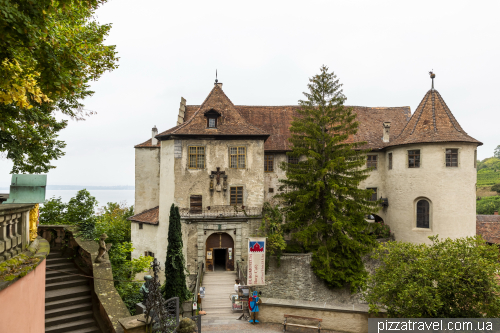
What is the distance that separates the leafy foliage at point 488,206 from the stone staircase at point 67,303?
200 feet

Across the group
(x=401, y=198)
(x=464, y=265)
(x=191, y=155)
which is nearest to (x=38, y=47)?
(x=464, y=265)

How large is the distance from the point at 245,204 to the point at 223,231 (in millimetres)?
2447

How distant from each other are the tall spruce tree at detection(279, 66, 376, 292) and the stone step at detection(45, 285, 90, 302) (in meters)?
13.3

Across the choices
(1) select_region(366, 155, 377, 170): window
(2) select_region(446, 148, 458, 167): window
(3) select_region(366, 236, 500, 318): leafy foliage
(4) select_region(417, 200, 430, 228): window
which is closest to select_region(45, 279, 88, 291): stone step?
(3) select_region(366, 236, 500, 318): leafy foliage

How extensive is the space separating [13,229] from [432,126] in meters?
25.6

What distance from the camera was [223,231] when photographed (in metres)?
21.8

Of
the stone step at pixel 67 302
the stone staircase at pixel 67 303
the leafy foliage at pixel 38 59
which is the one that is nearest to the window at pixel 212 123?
the leafy foliage at pixel 38 59

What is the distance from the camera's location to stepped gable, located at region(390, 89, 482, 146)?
74.0 feet

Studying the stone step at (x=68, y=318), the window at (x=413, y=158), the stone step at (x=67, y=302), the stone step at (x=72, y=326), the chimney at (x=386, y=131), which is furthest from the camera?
the chimney at (x=386, y=131)

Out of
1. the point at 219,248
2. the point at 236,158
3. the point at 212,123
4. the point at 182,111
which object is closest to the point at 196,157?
the point at 212,123

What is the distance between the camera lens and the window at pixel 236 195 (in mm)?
22359

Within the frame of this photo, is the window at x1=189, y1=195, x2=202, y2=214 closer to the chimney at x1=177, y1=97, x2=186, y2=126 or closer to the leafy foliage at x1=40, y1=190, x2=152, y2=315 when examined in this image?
the chimney at x1=177, y1=97, x2=186, y2=126

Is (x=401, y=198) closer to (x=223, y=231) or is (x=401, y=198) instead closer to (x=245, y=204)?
(x=245, y=204)

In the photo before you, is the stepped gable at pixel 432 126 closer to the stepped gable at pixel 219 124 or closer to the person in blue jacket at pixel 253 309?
the stepped gable at pixel 219 124
